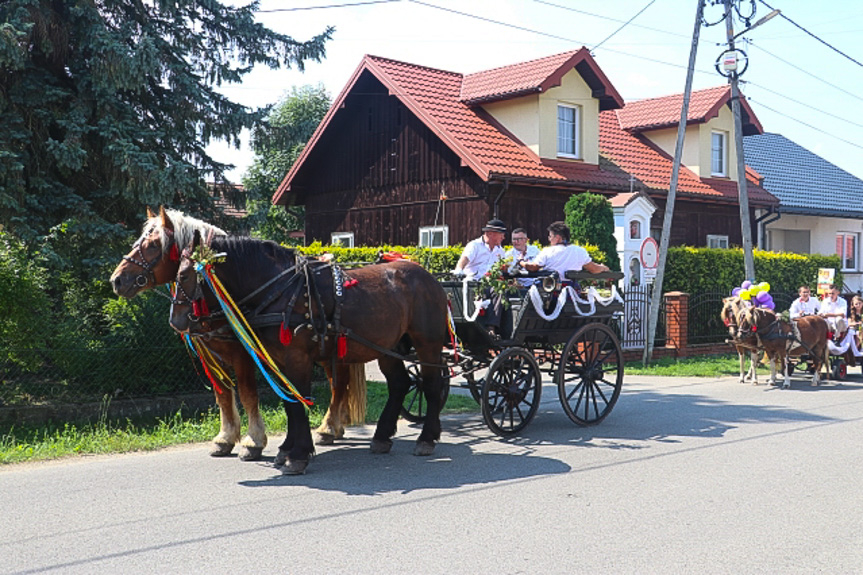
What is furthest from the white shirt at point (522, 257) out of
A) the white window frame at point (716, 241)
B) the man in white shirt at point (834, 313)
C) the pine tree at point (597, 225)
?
the white window frame at point (716, 241)

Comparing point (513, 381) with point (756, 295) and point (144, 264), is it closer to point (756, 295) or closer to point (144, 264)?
point (144, 264)

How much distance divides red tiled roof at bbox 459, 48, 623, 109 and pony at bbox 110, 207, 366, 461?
44.6 ft

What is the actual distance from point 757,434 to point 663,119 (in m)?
18.7

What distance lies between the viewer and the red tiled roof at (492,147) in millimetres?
19891

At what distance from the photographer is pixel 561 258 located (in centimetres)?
952

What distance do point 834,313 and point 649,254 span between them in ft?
12.3

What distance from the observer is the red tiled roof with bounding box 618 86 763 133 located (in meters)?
25.6

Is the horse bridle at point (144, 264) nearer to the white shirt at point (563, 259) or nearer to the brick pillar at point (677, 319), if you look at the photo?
the white shirt at point (563, 259)

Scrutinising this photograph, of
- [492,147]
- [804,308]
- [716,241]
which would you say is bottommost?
[804,308]

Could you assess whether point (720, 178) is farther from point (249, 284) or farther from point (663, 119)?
point (249, 284)

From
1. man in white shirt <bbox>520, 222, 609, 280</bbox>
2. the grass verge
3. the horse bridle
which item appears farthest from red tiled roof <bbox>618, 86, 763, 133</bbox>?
the horse bridle

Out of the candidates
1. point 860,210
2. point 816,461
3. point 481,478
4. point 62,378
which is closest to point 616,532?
point 481,478

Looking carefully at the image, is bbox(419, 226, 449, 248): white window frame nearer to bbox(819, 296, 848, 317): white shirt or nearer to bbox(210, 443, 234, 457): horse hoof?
bbox(819, 296, 848, 317): white shirt

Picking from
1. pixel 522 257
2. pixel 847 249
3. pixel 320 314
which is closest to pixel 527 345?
pixel 522 257
